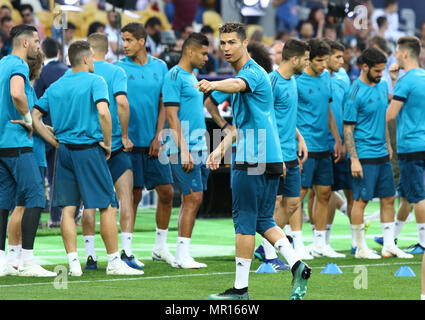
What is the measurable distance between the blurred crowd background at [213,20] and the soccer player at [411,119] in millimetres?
3016

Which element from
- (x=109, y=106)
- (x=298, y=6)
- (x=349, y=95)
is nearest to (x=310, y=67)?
(x=349, y=95)

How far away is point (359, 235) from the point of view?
11297 mm

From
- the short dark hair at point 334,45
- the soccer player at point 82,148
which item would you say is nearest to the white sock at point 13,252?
Result: the soccer player at point 82,148

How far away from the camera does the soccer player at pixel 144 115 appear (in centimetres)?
1072

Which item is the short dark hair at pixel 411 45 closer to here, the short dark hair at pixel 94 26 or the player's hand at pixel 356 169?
the player's hand at pixel 356 169

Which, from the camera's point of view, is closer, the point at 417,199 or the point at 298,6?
the point at 417,199

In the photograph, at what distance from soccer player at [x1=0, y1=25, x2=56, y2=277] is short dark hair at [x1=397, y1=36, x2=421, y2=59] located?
429 centimetres

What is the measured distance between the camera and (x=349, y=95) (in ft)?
37.5

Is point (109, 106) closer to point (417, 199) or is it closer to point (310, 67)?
point (310, 67)

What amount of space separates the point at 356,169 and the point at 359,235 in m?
0.76

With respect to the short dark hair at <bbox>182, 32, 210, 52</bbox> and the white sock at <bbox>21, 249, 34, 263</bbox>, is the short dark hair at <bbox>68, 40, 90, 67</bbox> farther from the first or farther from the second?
the white sock at <bbox>21, 249, 34, 263</bbox>

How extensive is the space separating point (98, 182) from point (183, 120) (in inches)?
54.8

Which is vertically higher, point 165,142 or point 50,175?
point 165,142

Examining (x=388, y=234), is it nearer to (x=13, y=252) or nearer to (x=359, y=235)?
(x=359, y=235)
